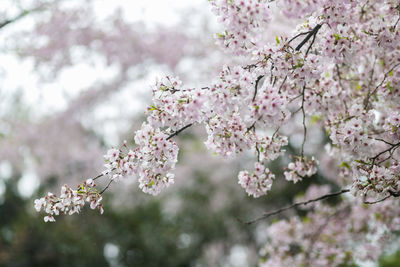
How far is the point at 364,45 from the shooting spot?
3.29 meters

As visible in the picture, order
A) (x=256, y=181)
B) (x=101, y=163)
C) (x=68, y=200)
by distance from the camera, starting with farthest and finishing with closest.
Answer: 1. (x=101, y=163)
2. (x=256, y=181)
3. (x=68, y=200)

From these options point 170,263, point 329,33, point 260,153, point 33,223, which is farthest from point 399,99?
point 33,223

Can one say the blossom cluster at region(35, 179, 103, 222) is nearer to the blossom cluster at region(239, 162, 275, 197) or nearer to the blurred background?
the blossom cluster at region(239, 162, 275, 197)

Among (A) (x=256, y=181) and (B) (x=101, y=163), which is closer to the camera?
(A) (x=256, y=181)

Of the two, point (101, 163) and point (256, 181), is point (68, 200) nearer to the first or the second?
point (256, 181)

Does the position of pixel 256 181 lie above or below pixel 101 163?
below

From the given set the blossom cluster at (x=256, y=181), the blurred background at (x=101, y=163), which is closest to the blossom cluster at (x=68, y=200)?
the blossom cluster at (x=256, y=181)

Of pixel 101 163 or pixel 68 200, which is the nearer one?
pixel 68 200

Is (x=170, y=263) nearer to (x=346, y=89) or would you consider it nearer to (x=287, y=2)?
(x=346, y=89)

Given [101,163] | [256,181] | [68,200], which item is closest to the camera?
[68,200]

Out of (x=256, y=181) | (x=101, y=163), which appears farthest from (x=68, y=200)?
(x=101, y=163)

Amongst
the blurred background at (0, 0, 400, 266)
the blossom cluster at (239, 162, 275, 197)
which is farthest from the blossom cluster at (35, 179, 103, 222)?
the blurred background at (0, 0, 400, 266)

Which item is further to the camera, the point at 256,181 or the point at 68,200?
the point at 256,181

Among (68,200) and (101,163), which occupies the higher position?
(101,163)
